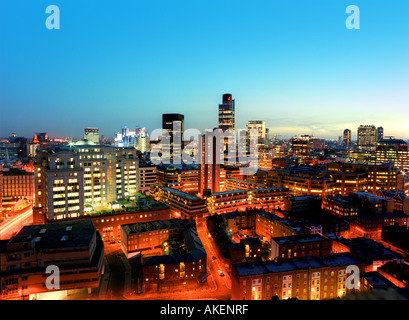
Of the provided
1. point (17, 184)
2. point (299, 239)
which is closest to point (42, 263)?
point (299, 239)

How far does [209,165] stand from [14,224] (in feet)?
46.4

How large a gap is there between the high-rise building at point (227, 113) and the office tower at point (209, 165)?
36.6 m

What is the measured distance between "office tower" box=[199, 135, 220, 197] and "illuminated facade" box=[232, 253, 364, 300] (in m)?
13.4

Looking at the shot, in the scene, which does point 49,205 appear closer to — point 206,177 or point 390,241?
point 206,177

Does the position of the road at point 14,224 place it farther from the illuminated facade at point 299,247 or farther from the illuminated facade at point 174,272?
the illuminated facade at point 299,247

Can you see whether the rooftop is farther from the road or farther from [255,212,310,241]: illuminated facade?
[255,212,310,241]: illuminated facade

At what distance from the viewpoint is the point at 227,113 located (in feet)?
A: 195

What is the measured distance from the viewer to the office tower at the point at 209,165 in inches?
880

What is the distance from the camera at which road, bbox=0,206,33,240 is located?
15.5m

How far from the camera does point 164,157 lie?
48094mm

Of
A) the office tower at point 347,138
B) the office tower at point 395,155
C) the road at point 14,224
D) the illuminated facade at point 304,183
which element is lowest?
the road at point 14,224

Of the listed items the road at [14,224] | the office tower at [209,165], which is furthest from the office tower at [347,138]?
the road at [14,224]
